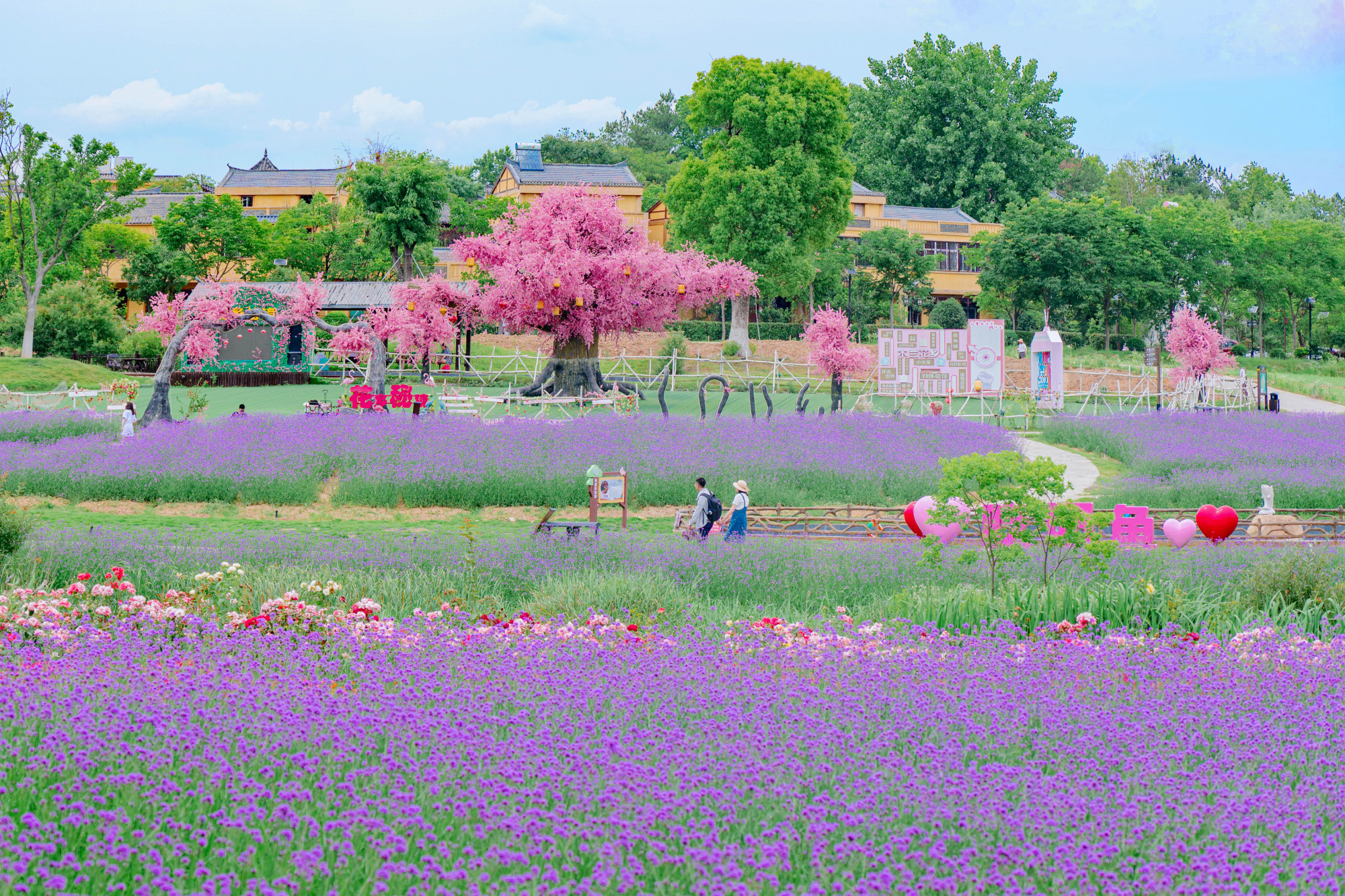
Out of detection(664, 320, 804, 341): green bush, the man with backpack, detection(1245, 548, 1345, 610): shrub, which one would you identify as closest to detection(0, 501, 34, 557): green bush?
the man with backpack

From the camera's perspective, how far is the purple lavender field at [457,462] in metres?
20.0

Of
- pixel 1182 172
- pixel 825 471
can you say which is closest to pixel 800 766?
pixel 825 471

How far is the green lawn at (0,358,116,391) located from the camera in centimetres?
4447

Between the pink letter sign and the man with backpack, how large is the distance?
508cm

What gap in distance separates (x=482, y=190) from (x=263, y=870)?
297 feet

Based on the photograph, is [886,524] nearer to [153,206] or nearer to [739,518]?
[739,518]

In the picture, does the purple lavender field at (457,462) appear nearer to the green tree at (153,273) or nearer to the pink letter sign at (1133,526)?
the pink letter sign at (1133,526)

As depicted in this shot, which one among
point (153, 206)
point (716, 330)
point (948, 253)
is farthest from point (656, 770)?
point (153, 206)

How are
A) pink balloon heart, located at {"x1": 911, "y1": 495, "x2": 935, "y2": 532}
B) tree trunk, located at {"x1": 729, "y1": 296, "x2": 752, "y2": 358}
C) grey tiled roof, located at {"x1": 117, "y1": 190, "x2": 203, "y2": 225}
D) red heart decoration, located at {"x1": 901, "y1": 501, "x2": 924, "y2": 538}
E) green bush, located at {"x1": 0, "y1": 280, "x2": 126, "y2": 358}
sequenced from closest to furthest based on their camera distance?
pink balloon heart, located at {"x1": 911, "y1": 495, "x2": 935, "y2": 532} < red heart decoration, located at {"x1": 901, "y1": 501, "x2": 924, "y2": 538} < green bush, located at {"x1": 0, "y1": 280, "x2": 126, "y2": 358} < tree trunk, located at {"x1": 729, "y1": 296, "x2": 752, "y2": 358} < grey tiled roof, located at {"x1": 117, "y1": 190, "x2": 203, "y2": 225}

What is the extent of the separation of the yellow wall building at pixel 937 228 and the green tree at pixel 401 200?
27726 mm

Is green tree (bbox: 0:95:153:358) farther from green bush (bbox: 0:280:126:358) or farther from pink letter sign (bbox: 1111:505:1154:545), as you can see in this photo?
pink letter sign (bbox: 1111:505:1154:545)

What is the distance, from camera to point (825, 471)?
20.8m

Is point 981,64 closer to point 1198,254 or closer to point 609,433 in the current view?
point 1198,254

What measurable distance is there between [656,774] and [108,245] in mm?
74155
